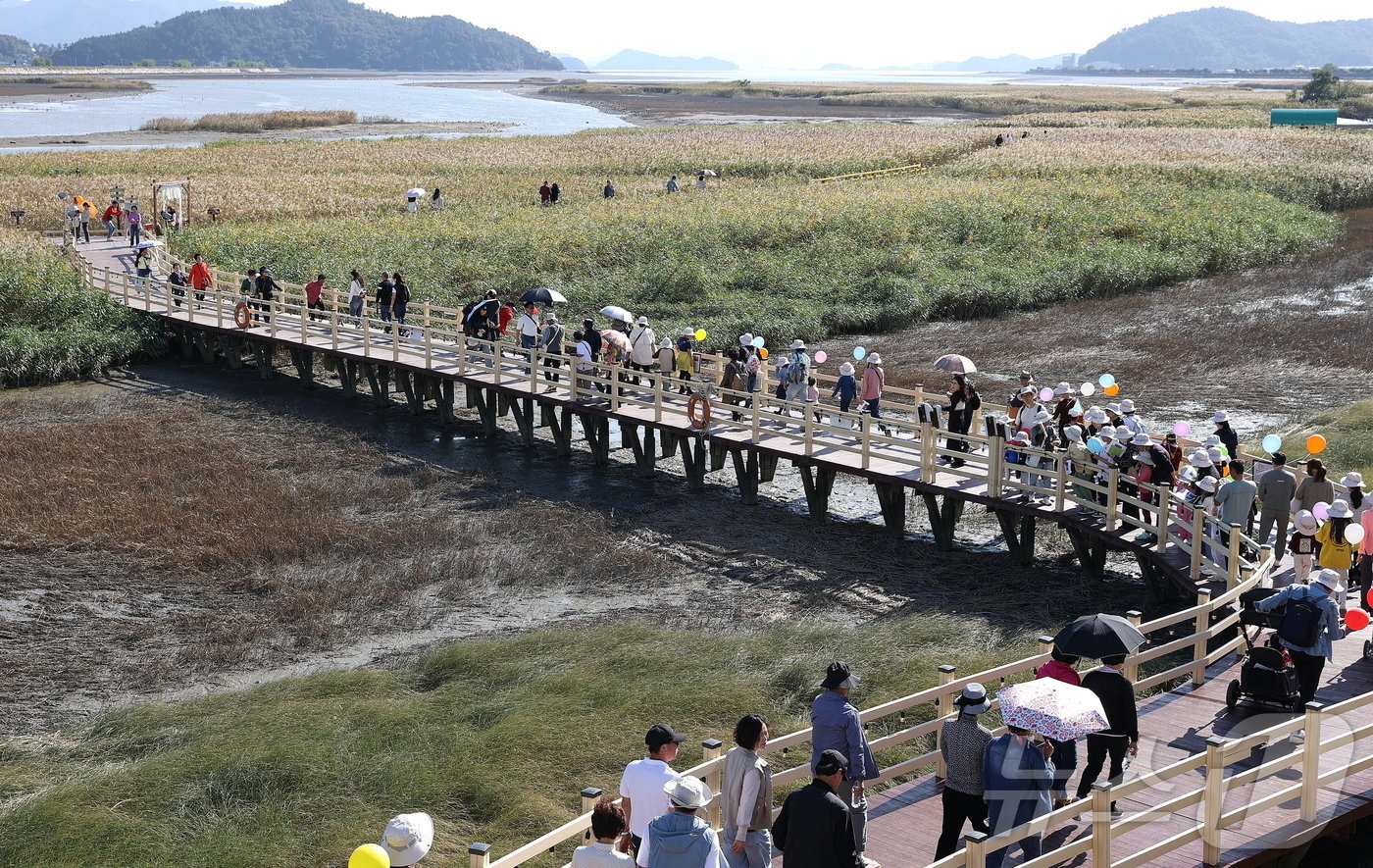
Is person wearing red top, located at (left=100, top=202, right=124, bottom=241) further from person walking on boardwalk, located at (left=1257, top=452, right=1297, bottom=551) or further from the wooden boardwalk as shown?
person walking on boardwalk, located at (left=1257, top=452, right=1297, bottom=551)

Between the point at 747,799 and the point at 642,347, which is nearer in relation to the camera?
the point at 747,799

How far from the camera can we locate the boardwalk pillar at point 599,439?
26.4 meters

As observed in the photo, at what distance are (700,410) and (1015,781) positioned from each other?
15365 millimetres

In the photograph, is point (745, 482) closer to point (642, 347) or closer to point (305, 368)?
point (642, 347)

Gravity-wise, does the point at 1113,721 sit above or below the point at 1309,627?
below

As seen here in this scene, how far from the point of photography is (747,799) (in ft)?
28.8

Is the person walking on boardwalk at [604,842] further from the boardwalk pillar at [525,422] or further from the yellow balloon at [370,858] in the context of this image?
the boardwalk pillar at [525,422]

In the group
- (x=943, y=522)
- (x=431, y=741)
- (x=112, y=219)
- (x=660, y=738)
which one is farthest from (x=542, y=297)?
(x=112, y=219)

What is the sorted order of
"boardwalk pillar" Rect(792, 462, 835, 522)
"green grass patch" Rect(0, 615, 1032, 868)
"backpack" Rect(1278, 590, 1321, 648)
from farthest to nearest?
"boardwalk pillar" Rect(792, 462, 835, 522) → "green grass patch" Rect(0, 615, 1032, 868) → "backpack" Rect(1278, 590, 1321, 648)

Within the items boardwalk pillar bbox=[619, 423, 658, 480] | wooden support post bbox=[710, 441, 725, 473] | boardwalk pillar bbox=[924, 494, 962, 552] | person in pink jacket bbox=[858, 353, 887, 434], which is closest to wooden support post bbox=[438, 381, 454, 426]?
boardwalk pillar bbox=[619, 423, 658, 480]

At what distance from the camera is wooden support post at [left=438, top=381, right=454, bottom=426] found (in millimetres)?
29500

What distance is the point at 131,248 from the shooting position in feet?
148

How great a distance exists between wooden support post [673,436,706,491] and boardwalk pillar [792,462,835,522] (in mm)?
2457

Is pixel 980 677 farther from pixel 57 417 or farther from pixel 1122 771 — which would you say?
pixel 57 417
